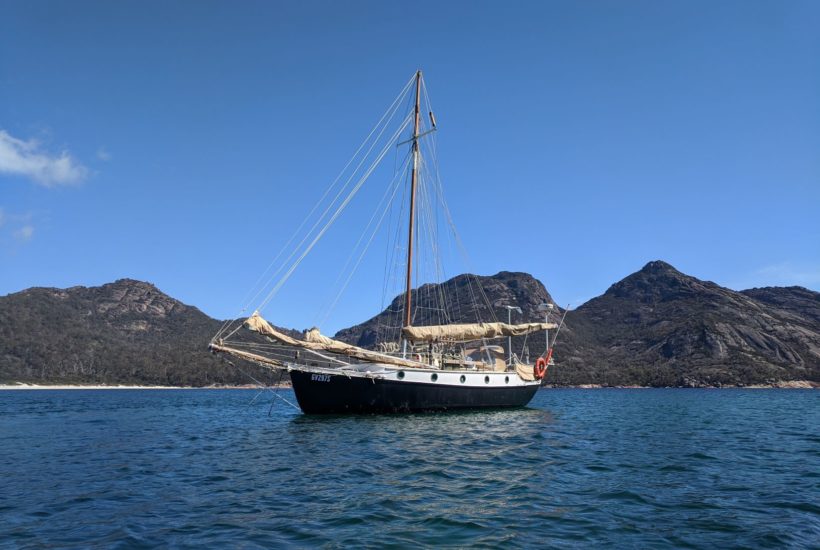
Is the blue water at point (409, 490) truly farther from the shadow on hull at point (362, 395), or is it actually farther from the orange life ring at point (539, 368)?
the orange life ring at point (539, 368)

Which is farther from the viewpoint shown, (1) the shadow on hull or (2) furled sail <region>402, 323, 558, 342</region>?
(2) furled sail <region>402, 323, 558, 342</region>

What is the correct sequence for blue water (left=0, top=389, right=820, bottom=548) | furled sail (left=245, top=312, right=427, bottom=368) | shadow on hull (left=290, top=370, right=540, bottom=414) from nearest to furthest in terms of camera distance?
blue water (left=0, top=389, right=820, bottom=548), furled sail (left=245, top=312, right=427, bottom=368), shadow on hull (left=290, top=370, right=540, bottom=414)

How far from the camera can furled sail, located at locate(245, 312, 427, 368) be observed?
3241cm

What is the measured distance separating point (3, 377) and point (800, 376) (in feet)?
867

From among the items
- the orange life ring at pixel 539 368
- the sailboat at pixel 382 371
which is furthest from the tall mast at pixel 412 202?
the orange life ring at pixel 539 368

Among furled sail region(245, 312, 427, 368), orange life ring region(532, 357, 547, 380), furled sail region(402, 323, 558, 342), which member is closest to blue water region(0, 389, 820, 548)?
furled sail region(245, 312, 427, 368)

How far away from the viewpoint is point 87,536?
973 cm

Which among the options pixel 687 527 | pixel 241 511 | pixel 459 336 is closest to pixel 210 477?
pixel 241 511

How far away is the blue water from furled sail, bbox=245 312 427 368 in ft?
28.6

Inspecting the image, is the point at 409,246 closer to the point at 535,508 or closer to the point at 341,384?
the point at 341,384

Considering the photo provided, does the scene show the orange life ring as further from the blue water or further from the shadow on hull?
the blue water

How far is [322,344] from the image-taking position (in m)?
35.5

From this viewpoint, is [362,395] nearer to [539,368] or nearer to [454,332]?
[454,332]

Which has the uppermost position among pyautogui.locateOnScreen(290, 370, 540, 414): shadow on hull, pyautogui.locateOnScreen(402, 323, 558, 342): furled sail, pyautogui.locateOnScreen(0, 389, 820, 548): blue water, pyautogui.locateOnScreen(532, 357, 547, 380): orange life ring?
pyautogui.locateOnScreen(402, 323, 558, 342): furled sail
